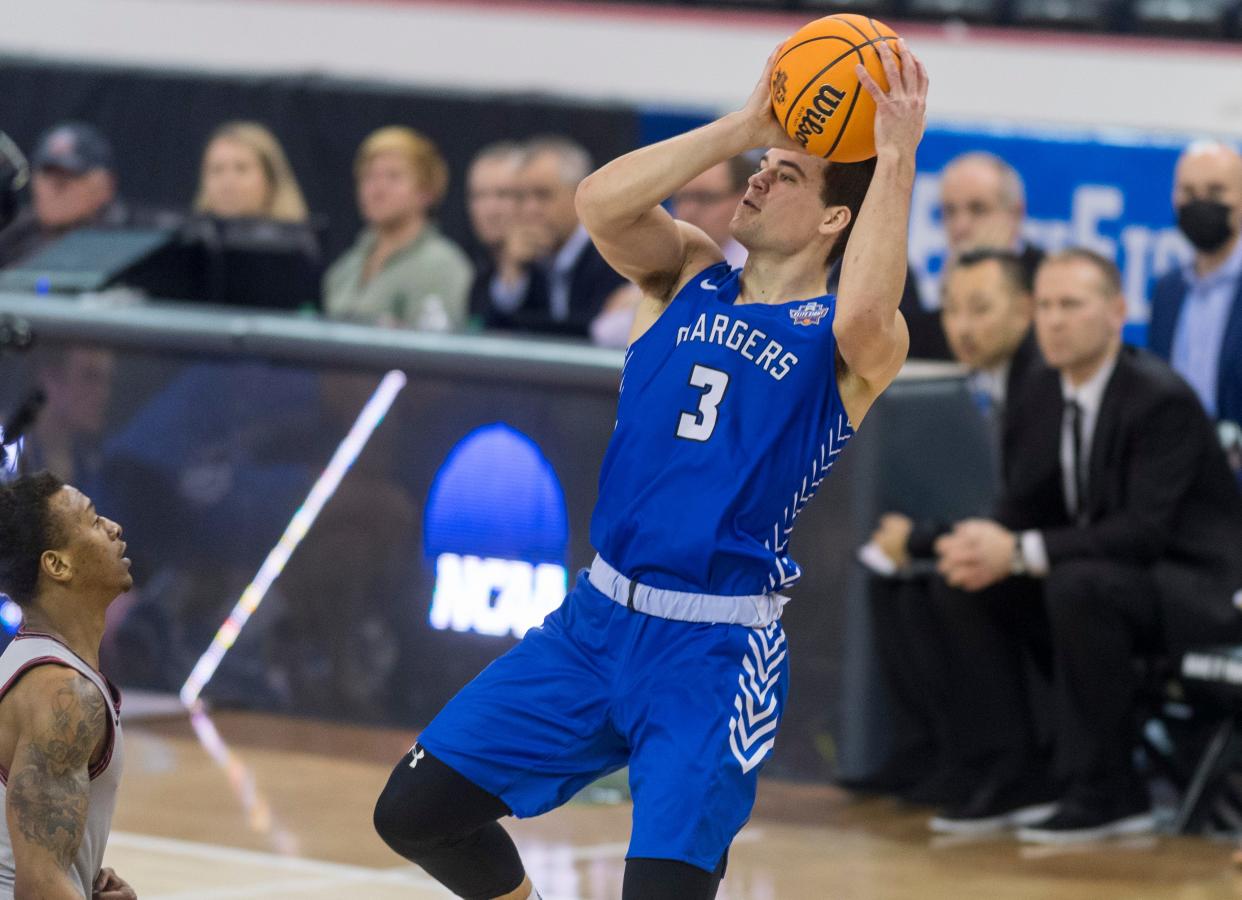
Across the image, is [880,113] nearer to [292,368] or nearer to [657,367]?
[657,367]

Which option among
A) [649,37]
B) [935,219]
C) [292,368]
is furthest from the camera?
[649,37]

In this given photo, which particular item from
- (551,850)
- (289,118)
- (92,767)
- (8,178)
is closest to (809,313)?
(92,767)

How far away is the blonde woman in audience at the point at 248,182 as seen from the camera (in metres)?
10.9

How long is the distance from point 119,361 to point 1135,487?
4.04 m

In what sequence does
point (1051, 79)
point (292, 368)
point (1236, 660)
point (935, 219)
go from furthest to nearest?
point (1051, 79)
point (935, 219)
point (292, 368)
point (1236, 660)

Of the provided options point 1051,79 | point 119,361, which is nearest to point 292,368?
point 119,361

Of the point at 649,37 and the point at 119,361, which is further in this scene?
the point at 649,37

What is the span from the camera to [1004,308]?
25.9ft

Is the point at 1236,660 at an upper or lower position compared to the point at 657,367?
lower

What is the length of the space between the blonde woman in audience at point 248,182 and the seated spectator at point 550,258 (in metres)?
1.32

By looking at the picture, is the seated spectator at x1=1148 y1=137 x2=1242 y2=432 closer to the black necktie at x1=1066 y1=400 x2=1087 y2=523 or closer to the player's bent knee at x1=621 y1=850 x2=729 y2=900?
the black necktie at x1=1066 y1=400 x2=1087 y2=523

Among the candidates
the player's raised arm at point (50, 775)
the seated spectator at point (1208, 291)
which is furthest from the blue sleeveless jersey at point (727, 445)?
the seated spectator at point (1208, 291)

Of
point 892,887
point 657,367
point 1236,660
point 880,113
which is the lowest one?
point 892,887

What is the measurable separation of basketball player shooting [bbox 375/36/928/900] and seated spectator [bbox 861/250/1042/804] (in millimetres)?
2990
